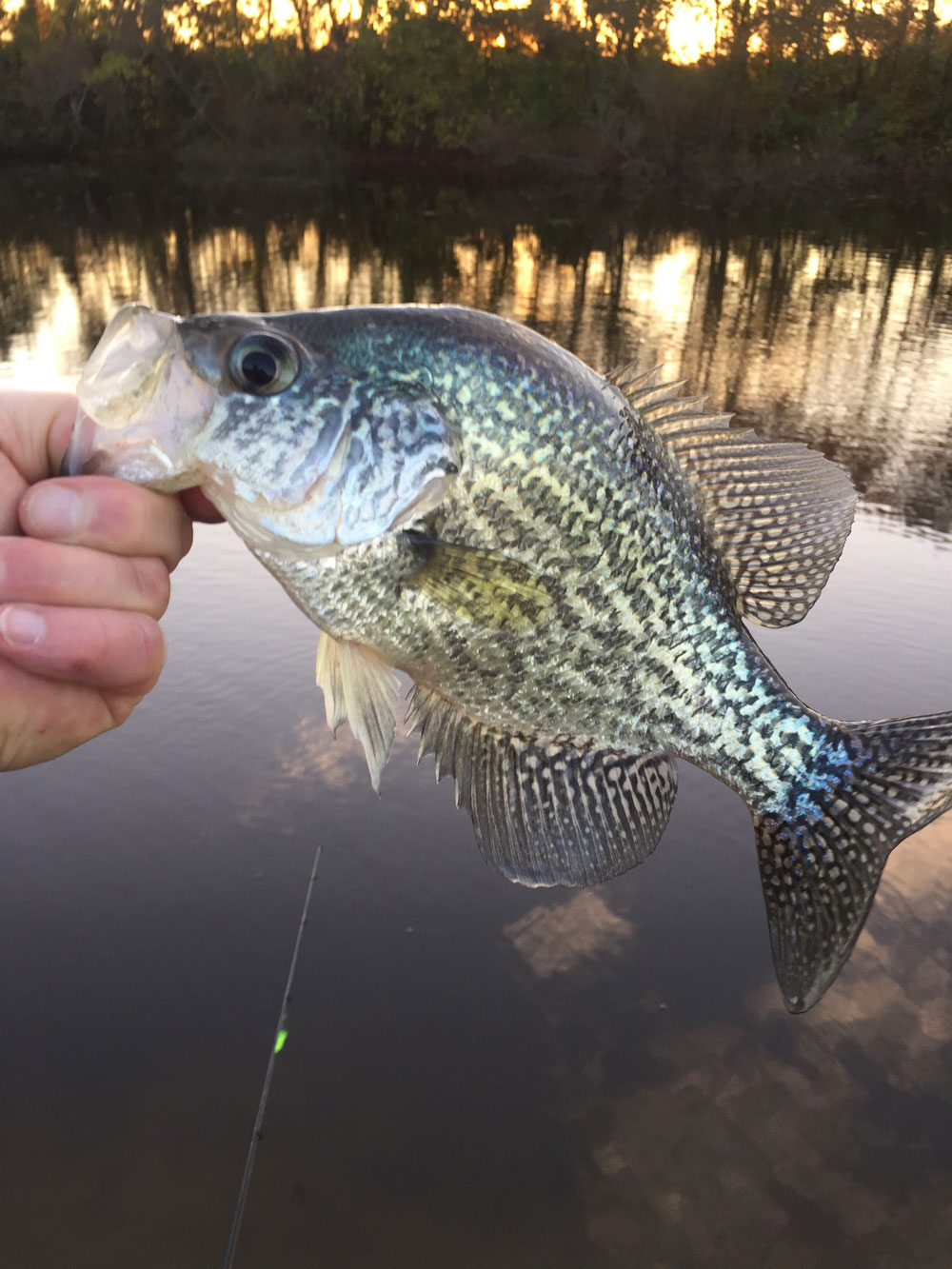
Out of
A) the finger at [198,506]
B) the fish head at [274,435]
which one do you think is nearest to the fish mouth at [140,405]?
the fish head at [274,435]

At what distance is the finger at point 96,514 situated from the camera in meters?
1.79

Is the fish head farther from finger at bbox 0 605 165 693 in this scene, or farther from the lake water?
the lake water

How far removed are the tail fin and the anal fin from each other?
1.04 feet

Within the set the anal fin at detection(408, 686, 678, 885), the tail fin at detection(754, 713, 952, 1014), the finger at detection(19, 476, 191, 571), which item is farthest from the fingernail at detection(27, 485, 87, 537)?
the tail fin at detection(754, 713, 952, 1014)

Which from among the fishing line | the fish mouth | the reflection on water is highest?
the fish mouth

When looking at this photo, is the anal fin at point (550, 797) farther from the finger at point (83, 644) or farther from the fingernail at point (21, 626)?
the fingernail at point (21, 626)

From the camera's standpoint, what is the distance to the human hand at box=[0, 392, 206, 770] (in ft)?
5.97

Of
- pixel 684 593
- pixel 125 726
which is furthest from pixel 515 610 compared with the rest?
pixel 125 726

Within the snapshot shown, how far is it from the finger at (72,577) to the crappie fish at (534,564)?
0.61ft

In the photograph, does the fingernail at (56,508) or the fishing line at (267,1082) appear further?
the fishing line at (267,1082)

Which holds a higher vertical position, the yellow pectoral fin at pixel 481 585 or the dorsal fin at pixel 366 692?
the yellow pectoral fin at pixel 481 585

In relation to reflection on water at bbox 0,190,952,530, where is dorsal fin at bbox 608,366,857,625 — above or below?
above

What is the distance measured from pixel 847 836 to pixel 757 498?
2.74 feet

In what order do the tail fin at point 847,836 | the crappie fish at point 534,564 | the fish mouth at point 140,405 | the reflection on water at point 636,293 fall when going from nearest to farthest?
1. the fish mouth at point 140,405
2. the crappie fish at point 534,564
3. the tail fin at point 847,836
4. the reflection on water at point 636,293
